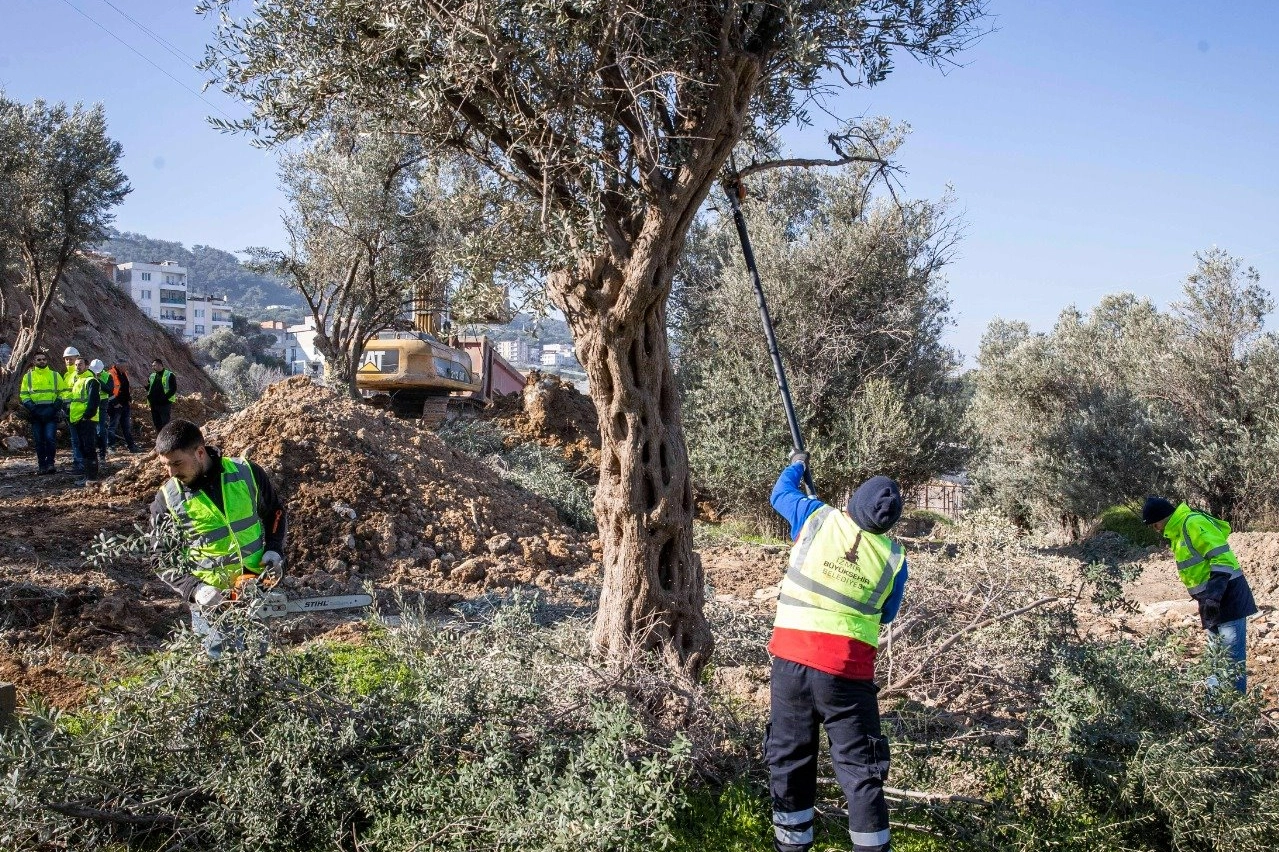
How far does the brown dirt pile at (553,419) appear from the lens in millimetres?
18516

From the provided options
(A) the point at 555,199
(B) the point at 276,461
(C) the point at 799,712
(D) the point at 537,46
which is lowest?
(C) the point at 799,712

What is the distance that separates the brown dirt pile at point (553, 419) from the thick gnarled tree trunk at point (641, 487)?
12233mm

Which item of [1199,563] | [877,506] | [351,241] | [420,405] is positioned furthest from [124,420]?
[1199,563]

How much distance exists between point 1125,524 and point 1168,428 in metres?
2.06

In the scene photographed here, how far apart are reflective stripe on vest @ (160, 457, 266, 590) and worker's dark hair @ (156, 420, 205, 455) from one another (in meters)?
0.19

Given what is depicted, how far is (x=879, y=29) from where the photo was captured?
538 cm

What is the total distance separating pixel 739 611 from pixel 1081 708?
10.3 ft

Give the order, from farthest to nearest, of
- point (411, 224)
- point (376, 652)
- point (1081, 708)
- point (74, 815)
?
point (411, 224), point (376, 652), point (1081, 708), point (74, 815)

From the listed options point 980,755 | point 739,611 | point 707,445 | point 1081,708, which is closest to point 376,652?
point 739,611

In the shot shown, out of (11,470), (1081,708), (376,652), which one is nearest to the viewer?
(1081,708)

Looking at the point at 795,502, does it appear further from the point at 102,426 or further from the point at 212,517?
the point at 102,426

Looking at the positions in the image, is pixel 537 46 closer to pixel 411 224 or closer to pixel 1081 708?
pixel 1081 708

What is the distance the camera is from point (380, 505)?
10391 mm

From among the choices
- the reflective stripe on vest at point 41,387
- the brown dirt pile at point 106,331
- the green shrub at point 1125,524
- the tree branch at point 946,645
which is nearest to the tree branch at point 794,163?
the tree branch at point 946,645
